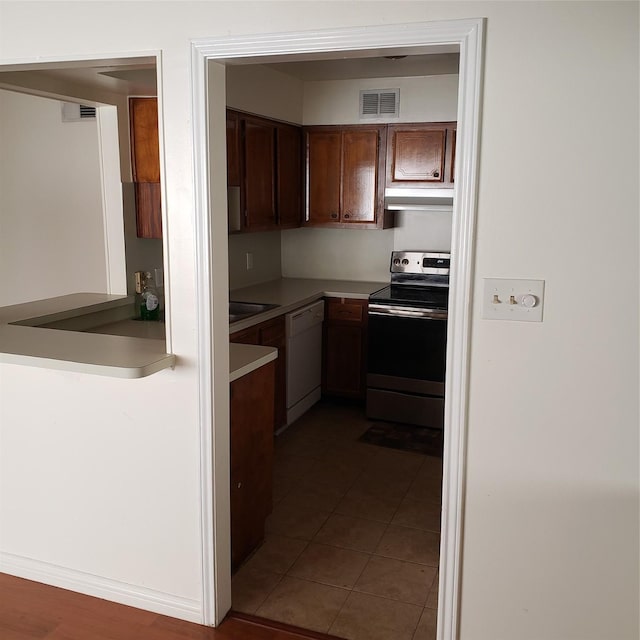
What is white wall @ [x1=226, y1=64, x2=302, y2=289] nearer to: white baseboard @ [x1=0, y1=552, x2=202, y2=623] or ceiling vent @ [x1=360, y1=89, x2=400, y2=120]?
ceiling vent @ [x1=360, y1=89, x2=400, y2=120]

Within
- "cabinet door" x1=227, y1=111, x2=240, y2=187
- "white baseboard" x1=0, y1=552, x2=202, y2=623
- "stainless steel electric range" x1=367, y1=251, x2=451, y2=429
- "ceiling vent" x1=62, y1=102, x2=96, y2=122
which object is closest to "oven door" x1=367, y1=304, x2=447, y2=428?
"stainless steel electric range" x1=367, y1=251, x2=451, y2=429

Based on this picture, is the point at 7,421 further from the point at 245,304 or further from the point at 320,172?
the point at 320,172

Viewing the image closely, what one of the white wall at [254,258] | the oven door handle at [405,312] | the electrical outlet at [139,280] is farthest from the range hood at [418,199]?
the electrical outlet at [139,280]

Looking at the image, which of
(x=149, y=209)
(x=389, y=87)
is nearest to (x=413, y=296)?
(x=389, y=87)

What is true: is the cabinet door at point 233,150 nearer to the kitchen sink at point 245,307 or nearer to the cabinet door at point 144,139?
the cabinet door at point 144,139

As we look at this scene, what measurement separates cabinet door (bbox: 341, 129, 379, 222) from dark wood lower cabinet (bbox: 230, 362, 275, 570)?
240 cm

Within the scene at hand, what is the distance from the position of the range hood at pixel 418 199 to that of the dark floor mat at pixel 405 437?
1.58 meters

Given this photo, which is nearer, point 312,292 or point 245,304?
point 245,304

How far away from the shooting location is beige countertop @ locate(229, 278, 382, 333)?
4531mm

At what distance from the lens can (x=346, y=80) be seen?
5102 millimetres

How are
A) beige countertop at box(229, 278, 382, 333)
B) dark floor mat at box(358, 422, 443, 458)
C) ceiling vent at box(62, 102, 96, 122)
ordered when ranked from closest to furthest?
ceiling vent at box(62, 102, 96, 122), dark floor mat at box(358, 422, 443, 458), beige countertop at box(229, 278, 382, 333)

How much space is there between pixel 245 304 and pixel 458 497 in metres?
2.70

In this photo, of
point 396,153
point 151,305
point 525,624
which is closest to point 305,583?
point 525,624

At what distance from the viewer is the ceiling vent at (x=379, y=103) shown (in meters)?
4.98
